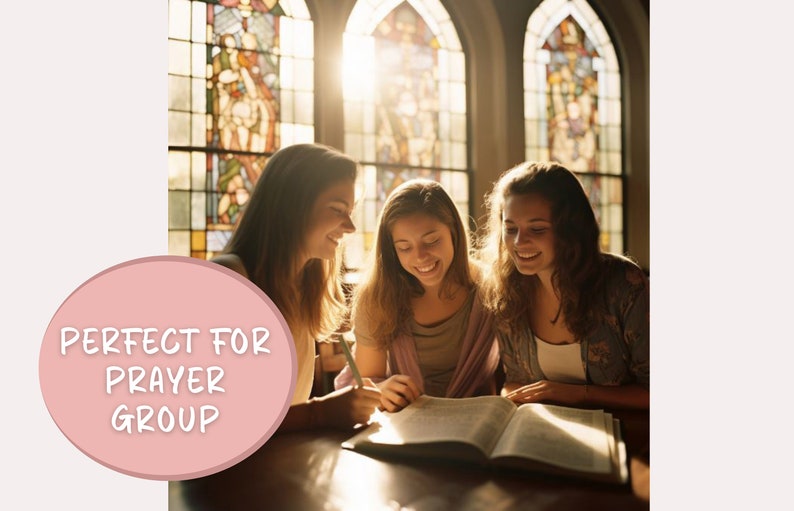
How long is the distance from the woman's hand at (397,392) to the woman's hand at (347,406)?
14mm

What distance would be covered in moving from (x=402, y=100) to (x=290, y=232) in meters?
0.38

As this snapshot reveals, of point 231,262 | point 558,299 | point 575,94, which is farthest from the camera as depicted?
point 575,94

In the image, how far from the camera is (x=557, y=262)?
1.37m

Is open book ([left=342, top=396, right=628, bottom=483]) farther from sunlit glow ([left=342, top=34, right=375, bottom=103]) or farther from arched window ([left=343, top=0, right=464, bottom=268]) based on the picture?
sunlit glow ([left=342, top=34, right=375, bottom=103])

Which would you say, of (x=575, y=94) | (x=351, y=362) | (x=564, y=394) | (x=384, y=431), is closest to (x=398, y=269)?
(x=351, y=362)

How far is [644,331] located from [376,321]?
58cm

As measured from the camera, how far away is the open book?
1.16 m

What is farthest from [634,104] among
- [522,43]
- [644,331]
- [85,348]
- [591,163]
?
[85,348]

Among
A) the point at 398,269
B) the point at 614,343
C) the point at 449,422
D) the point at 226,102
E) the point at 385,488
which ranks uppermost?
the point at 226,102

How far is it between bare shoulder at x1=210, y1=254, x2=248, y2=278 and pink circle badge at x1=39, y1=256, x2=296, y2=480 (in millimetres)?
24

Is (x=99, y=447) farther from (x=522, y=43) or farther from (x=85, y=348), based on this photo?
(x=522, y=43)

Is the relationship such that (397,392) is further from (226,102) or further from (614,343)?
(226,102)

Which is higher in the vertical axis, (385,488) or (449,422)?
(449,422)

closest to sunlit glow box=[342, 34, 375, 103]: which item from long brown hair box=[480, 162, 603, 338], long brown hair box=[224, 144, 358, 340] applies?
long brown hair box=[224, 144, 358, 340]
